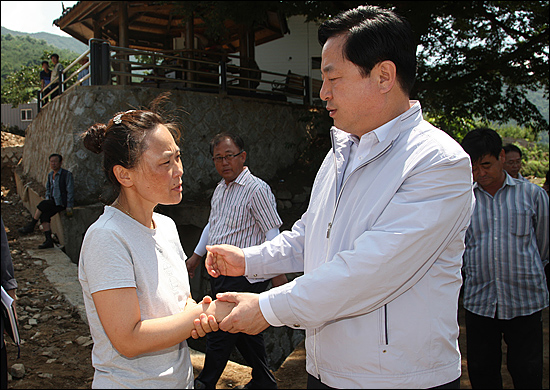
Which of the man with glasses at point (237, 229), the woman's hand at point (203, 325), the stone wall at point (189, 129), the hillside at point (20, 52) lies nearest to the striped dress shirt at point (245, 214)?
the man with glasses at point (237, 229)

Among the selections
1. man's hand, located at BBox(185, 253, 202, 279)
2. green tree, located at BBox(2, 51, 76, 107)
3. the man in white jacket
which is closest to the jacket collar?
the man in white jacket

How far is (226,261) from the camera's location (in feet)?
7.39

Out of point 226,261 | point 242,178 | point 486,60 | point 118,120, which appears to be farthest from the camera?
point 486,60

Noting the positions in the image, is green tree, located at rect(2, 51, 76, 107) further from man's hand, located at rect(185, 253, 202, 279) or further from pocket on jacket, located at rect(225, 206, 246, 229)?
pocket on jacket, located at rect(225, 206, 246, 229)

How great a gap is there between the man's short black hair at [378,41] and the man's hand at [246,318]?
1.06m

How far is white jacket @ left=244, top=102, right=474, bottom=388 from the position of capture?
1.53 meters

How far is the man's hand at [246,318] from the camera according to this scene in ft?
5.67

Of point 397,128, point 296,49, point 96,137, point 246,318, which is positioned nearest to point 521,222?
point 397,128

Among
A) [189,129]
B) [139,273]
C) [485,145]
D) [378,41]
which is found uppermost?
[189,129]

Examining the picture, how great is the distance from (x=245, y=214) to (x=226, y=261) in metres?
1.49

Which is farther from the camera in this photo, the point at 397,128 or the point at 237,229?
the point at 237,229

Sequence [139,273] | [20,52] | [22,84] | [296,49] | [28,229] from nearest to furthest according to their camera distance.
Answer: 1. [139,273]
2. [28,229]
3. [296,49]
4. [22,84]
5. [20,52]

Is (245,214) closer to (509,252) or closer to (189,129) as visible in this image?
(509,252)

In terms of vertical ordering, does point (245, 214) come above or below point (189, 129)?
below
